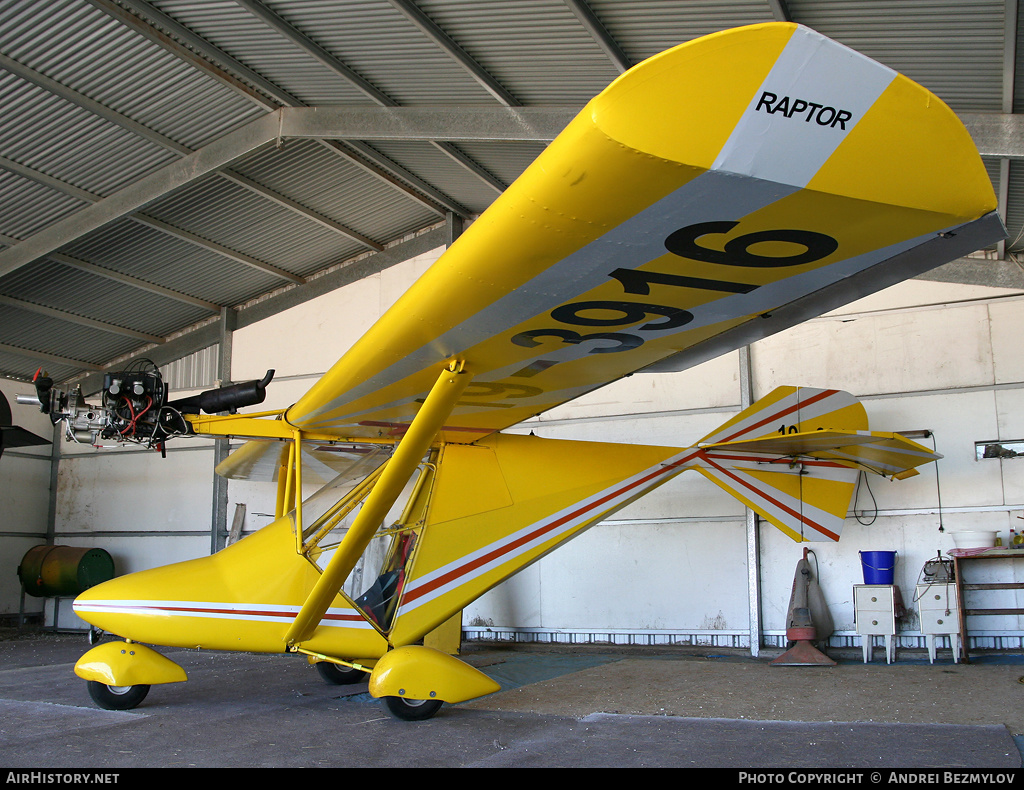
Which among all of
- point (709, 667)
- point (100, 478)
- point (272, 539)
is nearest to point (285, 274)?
point (100, 478)

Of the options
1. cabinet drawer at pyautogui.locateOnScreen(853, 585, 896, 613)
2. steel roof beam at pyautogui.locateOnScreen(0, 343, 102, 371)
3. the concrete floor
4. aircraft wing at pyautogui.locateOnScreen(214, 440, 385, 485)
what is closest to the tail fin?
the concrete floor

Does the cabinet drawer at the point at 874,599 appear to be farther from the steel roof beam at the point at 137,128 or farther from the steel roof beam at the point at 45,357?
the steel roof beam at the point at 45,357

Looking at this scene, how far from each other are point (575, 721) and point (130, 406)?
3574mm

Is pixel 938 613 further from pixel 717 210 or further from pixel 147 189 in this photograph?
pixel 147 189

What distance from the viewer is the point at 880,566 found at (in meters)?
8.02

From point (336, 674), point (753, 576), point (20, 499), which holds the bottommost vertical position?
point (336, 674)

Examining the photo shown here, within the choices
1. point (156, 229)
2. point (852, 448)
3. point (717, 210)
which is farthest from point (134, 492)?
point (717, 210)

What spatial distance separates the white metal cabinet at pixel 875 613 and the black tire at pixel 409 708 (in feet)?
16.6

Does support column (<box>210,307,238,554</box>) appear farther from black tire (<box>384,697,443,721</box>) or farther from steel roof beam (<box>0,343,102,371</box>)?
black tire (<box>384,697,443,721</box>)

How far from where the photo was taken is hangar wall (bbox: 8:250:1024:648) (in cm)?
818

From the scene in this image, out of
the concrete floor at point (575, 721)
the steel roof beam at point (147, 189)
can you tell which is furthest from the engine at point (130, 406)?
the steel roof beam at point (147, 189)

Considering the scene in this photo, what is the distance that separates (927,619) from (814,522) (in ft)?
6.89

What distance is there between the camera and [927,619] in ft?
25.2

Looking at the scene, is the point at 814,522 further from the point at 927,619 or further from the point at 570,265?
the point at 570,265
